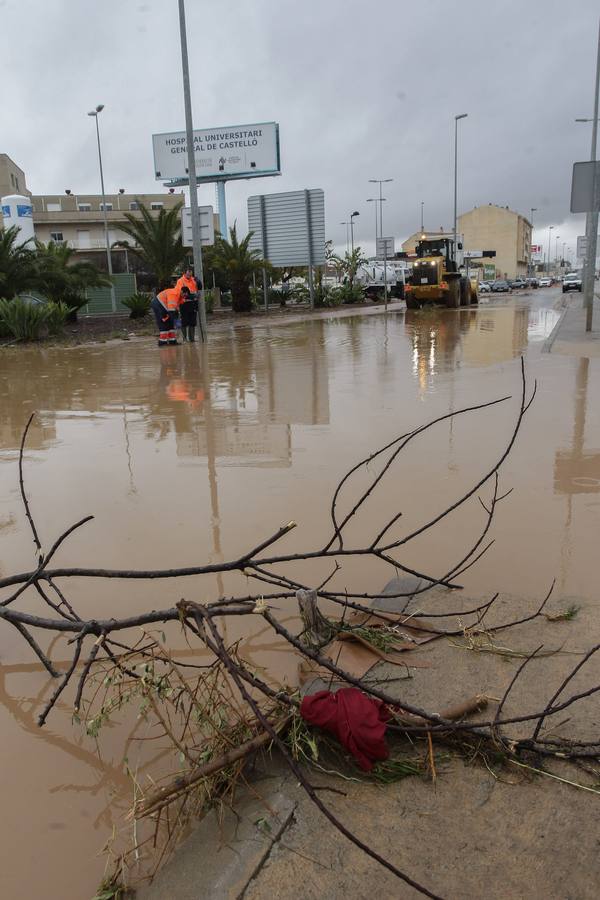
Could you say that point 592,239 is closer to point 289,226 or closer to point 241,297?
point 289,226

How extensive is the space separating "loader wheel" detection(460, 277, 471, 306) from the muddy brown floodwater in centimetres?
1957

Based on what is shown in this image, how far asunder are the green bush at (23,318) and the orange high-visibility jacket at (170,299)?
4.33 metres

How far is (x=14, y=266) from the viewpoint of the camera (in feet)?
65.8

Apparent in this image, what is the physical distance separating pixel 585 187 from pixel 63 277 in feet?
49.6

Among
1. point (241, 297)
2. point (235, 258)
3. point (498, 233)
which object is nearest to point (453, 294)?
point (235, 258)

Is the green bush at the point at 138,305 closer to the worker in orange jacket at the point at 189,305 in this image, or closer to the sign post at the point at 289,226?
the sign post at the point at 289,226

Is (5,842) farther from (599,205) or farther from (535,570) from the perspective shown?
(599,205)

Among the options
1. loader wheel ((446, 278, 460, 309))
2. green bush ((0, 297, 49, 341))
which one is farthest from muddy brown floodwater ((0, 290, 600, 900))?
loader wheel ((446, 278, 460, 309))

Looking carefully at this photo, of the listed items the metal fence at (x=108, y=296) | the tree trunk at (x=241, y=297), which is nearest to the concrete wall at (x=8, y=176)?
the metal fence at (x=108, y=296)

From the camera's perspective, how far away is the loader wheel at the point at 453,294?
1072 inches

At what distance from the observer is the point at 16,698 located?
2691 millimetres

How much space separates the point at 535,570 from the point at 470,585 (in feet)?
1.22

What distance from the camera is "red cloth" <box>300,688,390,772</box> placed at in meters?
2.05

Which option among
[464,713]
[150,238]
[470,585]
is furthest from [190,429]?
[150,238]
